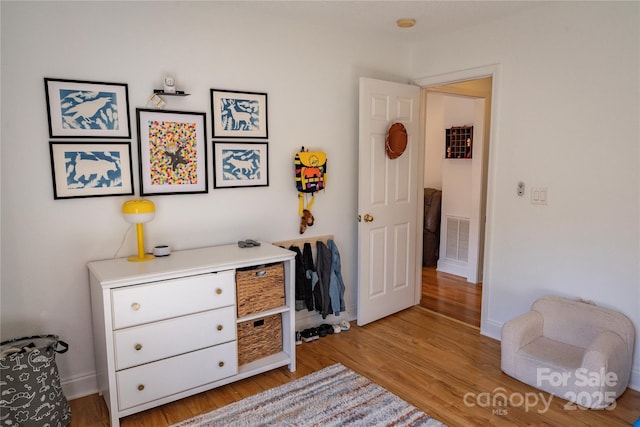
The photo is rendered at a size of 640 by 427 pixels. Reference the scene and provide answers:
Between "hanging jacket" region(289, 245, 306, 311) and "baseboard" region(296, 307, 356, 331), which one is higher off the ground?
"hanging jacket" region(289, 245, 306, 311)

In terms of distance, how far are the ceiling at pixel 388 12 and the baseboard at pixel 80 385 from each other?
2545mm

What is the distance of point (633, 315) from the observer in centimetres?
253

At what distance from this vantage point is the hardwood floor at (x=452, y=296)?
3.80 meters

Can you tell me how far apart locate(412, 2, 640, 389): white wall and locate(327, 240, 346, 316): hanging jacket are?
3.87ft

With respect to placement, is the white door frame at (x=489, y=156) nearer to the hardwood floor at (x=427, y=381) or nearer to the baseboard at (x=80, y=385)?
the hardwood floor at (x=427, y=381)

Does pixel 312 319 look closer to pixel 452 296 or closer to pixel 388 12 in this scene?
Result: pixel 452 296

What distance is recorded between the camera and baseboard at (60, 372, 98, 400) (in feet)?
7.94

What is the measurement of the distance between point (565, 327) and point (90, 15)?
3.46 metres

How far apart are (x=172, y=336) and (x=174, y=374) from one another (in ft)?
0.74

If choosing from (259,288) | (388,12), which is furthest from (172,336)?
(388,12)

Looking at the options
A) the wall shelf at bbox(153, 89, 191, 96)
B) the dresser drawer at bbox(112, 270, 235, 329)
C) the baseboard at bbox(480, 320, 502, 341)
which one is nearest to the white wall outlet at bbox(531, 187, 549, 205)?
the baseboard at bbox(480, 320, 502, 341)

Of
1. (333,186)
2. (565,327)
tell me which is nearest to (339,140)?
(333,186)

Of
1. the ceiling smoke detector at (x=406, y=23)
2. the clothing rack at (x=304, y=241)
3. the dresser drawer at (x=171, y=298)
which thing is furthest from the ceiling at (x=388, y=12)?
the dresser drawer at (x=171, y=298)

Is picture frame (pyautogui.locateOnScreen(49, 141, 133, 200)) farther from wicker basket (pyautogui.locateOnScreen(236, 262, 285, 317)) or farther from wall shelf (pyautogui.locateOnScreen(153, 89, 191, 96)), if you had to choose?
wicker basket (pyautogui.locateOnScreen(236, 262, 285, 317))
